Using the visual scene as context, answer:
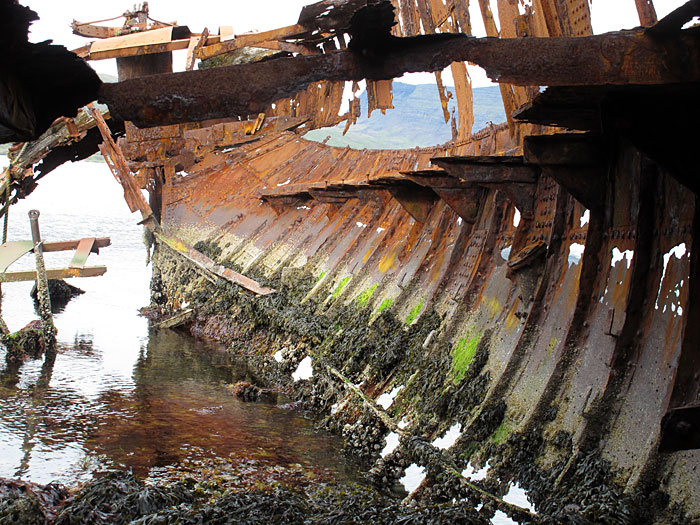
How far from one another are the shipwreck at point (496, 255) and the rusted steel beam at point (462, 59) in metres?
0.01

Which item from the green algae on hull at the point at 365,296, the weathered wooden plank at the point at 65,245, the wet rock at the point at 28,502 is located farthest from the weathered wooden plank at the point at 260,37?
the wet rock at the point at 28,502

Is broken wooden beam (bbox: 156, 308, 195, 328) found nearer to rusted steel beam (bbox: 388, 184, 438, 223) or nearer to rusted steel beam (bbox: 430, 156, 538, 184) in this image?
rusted steel beam (bbox: 388, 184, 438, 223)

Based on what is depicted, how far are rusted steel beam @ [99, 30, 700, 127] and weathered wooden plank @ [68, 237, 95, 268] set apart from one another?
1218 centimetres

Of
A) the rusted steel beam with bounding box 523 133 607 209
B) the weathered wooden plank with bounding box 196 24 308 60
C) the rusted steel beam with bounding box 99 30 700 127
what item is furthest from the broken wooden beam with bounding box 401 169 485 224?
the rusted steel beam with bounding box 99 30 700 127

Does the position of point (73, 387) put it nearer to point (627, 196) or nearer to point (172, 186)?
point (627, 196)

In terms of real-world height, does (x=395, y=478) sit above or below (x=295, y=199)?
below

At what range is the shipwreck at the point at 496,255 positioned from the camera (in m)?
3.63

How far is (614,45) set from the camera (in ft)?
11.9

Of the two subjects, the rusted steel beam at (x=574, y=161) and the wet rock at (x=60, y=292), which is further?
the wet rock at (x=60, y=292)

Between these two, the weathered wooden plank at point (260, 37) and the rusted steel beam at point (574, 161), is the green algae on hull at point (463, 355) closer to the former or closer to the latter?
the rusted steel beam at point (574, 161)

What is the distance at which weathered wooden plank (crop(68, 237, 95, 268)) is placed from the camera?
591 inches

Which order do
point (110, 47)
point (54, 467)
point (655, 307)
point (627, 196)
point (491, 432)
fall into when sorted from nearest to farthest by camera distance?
point (655, 307)
point (627, 196)
point (491, 432)
point (54, 467)
point (110, 47)

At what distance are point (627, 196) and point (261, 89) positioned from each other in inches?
124

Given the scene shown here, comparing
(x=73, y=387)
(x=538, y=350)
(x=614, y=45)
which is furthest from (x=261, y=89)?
(x=73, y=387)
